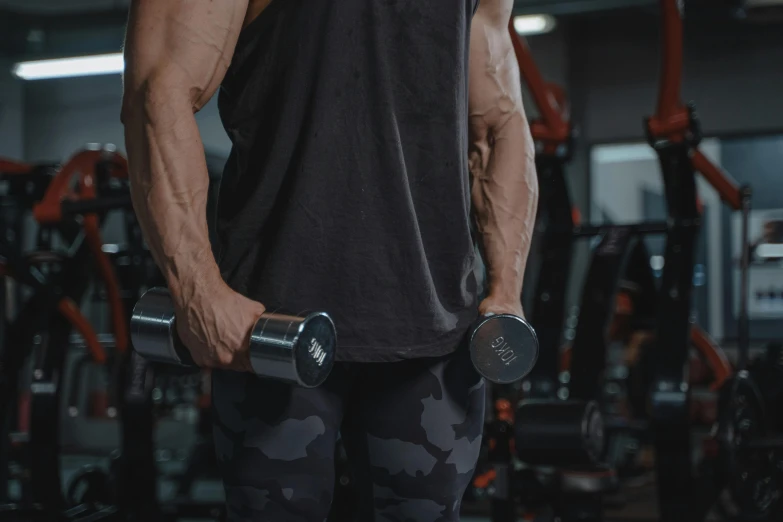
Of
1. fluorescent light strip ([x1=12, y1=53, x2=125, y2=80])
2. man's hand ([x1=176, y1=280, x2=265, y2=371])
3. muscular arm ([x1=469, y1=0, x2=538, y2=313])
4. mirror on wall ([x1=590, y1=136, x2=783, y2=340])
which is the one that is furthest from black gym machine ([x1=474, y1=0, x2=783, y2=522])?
fluorescent light strip ([x1=12, y1=53, x2=125, y2=80])

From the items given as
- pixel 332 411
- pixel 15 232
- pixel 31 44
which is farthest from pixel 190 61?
pixel 31 44

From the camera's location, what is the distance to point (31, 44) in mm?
6469

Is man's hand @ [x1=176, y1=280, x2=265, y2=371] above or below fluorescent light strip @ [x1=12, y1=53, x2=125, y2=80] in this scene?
below

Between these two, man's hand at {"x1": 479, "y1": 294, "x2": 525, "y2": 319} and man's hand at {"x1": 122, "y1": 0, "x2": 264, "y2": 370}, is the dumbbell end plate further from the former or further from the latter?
man's hand at {"x1": 479, "y1": 294, "x2": 525, "y2": 319}

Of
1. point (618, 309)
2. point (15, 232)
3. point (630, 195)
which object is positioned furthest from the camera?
point (630, 195)

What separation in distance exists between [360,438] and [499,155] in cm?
38

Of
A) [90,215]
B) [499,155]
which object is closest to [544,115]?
[90,215]

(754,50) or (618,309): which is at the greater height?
(754,50)

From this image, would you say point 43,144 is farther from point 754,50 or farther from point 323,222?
point 323,222

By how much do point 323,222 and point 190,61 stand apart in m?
0.20

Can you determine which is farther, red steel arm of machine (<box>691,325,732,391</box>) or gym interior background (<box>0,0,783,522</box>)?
gym interior background (<box>0,0,783,522</box>)

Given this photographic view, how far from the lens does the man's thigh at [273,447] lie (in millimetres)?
852

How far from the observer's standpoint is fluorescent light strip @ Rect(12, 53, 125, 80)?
6.54m

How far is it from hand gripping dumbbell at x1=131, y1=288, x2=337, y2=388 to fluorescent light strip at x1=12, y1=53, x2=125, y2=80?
6079mm
